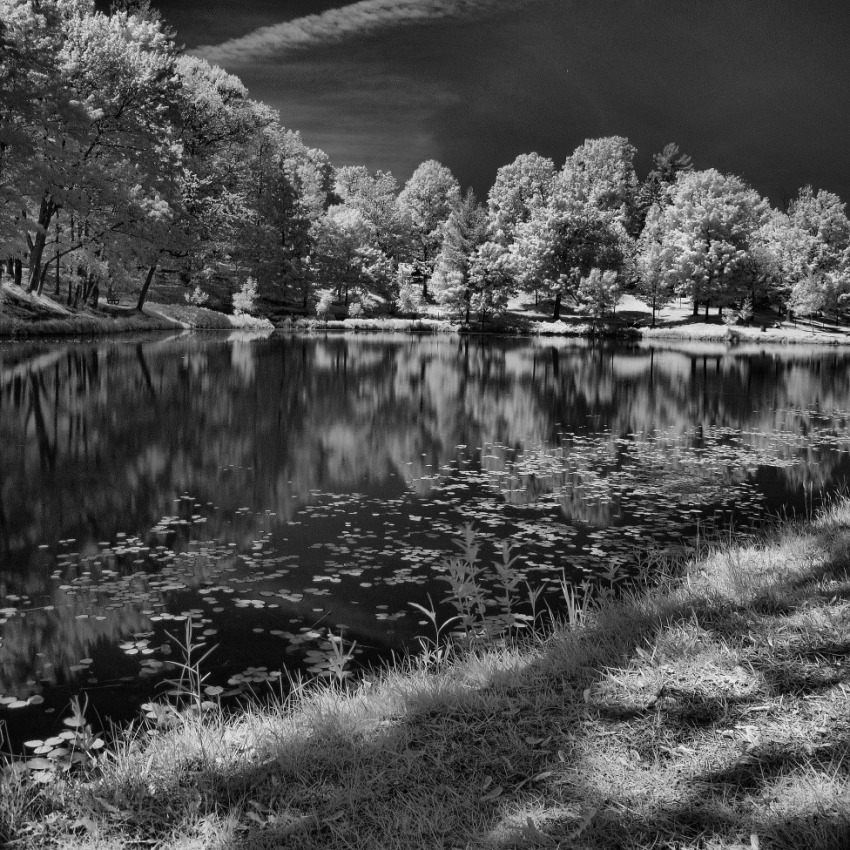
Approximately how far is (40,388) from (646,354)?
126ft

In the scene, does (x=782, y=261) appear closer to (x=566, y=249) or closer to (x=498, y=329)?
(x=566, y=249)

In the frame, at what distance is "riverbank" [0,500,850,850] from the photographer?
3.18 metres

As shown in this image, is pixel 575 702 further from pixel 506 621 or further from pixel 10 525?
pixel 10 525

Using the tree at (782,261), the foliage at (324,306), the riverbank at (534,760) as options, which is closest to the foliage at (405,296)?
the foliage at (324,306)

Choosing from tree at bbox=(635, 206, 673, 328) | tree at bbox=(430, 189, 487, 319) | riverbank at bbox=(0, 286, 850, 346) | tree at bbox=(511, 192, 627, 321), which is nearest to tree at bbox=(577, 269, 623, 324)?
riverbank at bbox=(0, 286, 850, 346)

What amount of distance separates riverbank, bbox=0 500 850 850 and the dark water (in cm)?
181

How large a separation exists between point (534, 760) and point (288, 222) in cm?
6733

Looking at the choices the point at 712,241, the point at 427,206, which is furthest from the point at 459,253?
the point at 427,206

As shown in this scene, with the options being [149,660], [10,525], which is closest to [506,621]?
[149,660]

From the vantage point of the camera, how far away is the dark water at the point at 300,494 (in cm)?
685

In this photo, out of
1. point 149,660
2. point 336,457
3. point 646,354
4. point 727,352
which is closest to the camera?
point 149,660

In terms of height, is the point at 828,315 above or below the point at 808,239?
below

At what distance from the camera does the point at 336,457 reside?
1536 centimetres

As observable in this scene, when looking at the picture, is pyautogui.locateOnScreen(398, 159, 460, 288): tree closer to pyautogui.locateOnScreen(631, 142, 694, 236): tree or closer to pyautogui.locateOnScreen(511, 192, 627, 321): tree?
pyautogui.locateOnScreen(511, 192, 627, 321): tree
